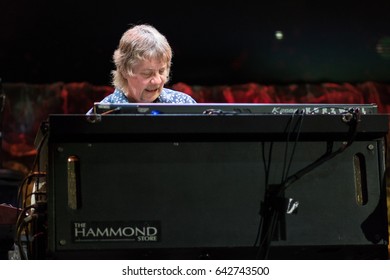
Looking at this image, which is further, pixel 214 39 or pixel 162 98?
pixel 214 39

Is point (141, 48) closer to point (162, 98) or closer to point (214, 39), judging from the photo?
point (162, 98)

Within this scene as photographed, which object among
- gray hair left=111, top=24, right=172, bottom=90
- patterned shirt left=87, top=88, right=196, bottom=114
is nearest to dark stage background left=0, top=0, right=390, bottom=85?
patterned shirt left=87, top=88, right=196, bottom=114

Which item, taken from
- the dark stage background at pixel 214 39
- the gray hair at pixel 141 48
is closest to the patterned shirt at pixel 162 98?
the gray hair at pixel 141 48

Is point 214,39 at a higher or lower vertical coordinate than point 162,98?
higher

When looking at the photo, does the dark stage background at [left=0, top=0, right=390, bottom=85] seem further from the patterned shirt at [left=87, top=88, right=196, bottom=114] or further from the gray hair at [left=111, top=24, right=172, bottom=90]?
the gray hair at [left=111, top=24, right=172, bottom=90]

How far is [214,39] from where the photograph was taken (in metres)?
4.31

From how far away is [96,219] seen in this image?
1.50 meters

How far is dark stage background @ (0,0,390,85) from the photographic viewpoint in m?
3.93

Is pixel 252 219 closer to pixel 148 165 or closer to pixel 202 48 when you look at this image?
pixel 148 165

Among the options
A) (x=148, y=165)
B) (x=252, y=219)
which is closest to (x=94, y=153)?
(x=148, y=165)

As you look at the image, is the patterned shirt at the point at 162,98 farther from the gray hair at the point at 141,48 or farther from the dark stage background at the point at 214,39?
the dark stage background at the point at 214,39

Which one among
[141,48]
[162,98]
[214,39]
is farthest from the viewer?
[214,39]

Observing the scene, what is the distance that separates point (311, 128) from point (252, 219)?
22 centimetres

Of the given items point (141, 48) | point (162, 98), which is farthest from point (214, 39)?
point (141, 48)
